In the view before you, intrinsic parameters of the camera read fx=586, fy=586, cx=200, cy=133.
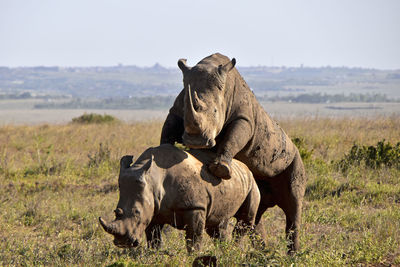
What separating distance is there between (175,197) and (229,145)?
0.82 metres

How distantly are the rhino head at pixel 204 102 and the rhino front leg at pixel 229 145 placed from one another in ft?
0.55

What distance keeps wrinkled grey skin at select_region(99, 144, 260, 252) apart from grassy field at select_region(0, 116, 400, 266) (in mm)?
291

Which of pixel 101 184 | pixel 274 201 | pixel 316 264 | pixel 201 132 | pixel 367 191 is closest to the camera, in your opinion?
pixel 201 132

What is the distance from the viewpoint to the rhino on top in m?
5.48

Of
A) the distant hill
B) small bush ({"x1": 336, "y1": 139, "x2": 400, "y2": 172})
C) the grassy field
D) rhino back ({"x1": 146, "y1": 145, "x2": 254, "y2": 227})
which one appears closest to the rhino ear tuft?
rhino back ({"x1": 146, "y1": 145, "x2": 254, "y2": 227})

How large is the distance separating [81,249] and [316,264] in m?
2.52

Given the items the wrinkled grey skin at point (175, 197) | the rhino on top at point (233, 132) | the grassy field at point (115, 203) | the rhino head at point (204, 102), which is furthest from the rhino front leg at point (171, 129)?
the grassy field at point (115, 203)

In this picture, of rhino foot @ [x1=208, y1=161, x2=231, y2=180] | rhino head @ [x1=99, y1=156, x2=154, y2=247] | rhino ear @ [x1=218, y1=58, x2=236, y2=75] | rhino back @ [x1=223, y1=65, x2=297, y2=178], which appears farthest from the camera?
rhino back @ [x1=223, y1=65, x2=297, y2=178]

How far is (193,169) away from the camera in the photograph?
5551mm

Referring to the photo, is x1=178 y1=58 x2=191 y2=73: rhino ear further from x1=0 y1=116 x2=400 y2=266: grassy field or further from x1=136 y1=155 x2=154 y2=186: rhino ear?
x1=0 y1=116 x2=400 y2=266: grassy field

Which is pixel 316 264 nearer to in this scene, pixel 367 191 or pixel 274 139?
pixel 274 139

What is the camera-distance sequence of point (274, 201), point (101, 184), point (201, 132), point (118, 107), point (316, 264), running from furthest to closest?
point (118, 107) < point (101, 184) < point (274, 201) < point (316, 264) < point (201, 132)

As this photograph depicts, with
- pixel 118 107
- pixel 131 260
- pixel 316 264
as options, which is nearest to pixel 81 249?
pixel 131 260

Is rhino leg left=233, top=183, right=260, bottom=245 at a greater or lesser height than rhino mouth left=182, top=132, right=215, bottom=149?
lesser
